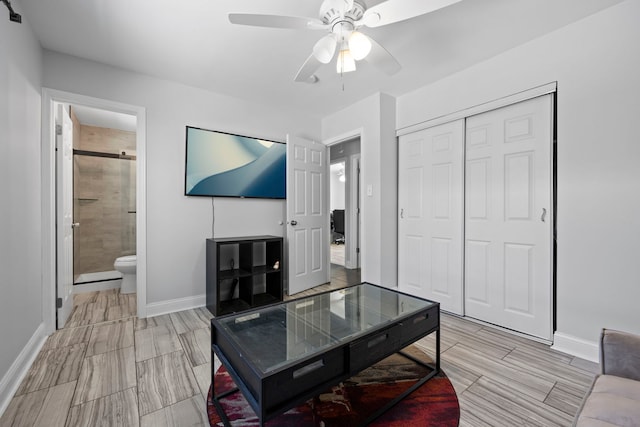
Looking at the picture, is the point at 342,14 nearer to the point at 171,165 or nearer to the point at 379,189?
the point at 379,189

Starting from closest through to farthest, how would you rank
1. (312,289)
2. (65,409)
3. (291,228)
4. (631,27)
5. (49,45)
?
(65,409) < (631,27) < (49,45) < (291,228) < (312,289)

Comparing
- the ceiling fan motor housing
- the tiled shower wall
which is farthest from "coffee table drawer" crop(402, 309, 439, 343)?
the tiled shower wall

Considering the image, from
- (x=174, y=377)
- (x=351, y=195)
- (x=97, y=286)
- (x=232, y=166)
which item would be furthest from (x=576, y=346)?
(x=97, y=286)

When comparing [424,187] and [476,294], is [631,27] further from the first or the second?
[476,294]

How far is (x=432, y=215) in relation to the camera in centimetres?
303

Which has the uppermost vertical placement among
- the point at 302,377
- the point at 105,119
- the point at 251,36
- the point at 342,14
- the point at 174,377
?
the point at 251,36

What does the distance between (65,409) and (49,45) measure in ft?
8.84

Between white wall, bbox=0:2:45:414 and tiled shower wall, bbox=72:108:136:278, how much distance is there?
6.43 feet

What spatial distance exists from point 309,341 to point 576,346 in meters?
2.06

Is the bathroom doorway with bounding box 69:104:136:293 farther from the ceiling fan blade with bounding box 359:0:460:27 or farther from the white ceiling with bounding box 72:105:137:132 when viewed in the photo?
the ceiling fan blade with bounding box 359:0:460:27

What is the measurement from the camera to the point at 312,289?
12.3 feet

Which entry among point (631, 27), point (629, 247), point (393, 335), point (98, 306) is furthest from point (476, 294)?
point (98, 306)

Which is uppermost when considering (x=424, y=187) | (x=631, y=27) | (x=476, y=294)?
(x=631, y=27)

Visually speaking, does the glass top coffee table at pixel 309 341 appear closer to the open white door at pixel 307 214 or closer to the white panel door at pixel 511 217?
the white panel door at pixel 511 217
